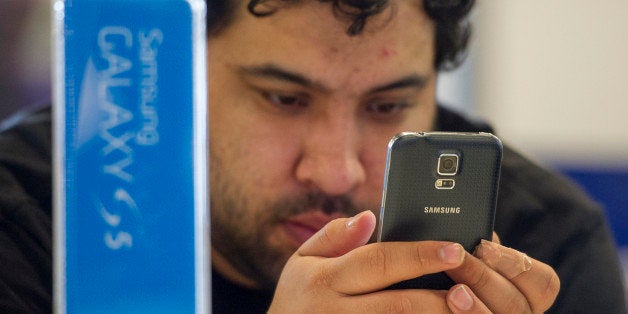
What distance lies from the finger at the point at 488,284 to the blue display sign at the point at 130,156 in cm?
19

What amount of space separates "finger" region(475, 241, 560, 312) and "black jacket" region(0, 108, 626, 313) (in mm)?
361

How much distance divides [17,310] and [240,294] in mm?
302

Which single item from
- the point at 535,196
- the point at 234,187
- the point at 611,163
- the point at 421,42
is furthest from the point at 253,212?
the point at 611,163

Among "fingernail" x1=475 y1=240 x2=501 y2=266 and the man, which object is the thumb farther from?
the man

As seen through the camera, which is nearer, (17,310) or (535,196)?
(17,310)

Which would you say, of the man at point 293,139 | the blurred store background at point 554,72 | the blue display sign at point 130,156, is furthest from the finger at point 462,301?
the blurred store background at point 554,72

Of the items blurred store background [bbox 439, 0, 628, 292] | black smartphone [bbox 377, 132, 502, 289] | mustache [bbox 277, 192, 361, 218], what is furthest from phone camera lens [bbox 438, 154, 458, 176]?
blurred store background [bbox 439, 0, 628, 292]

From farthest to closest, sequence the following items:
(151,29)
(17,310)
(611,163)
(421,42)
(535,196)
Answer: (611,163) → (535,196) → (421,42) → (17,310) → (151,29)

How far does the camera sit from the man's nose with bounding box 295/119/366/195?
89 centimetres

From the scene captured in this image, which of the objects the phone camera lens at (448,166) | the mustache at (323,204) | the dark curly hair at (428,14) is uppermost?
the dark curly hair at (428,14)

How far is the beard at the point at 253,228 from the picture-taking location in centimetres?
93

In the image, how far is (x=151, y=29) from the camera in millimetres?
524

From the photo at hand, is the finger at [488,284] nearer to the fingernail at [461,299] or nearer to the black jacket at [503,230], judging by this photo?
the fingernail at [461,299]

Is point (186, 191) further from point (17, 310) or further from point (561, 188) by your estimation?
point (561, 188)
